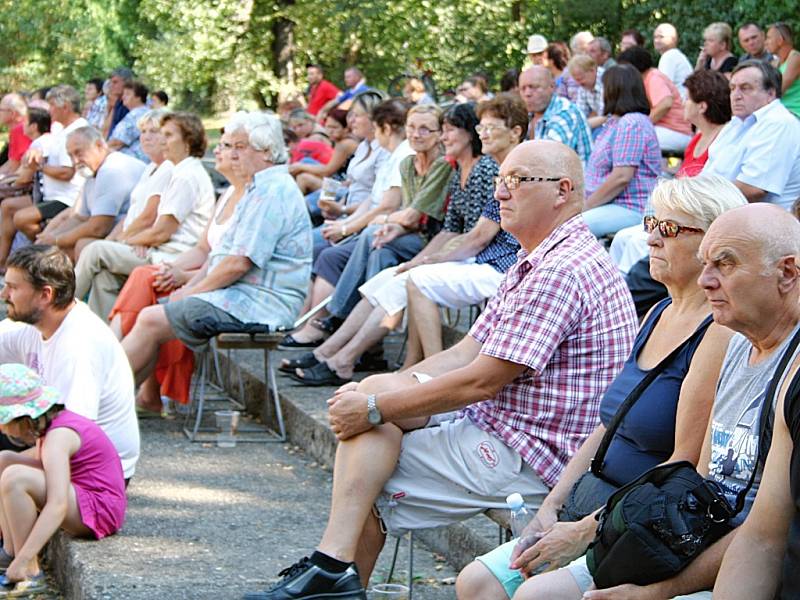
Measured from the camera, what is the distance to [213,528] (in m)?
5.25

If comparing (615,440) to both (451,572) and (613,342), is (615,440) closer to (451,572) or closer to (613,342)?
(613,342)

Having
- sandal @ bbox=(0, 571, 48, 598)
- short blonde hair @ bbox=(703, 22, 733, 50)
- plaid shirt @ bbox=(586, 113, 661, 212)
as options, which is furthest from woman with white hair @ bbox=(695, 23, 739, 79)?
sandal @ bbox=(0, 571, 48, 598)

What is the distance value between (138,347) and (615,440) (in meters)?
3.87

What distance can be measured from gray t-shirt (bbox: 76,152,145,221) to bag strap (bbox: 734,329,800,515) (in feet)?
22.3

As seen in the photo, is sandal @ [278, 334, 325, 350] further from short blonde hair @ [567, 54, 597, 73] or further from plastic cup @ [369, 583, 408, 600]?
short blonde hair @ [567, 54, 597, 73]

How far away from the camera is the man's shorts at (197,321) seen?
6586 millimetres

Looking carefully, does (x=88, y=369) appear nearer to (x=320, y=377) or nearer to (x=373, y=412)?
(x=373, y=412)

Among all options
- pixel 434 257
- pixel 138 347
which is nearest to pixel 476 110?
pixel 434 257

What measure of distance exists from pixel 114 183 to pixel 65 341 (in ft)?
13.1

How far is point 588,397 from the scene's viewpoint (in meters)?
3.98

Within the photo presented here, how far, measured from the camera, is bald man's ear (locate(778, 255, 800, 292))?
9.18 ft

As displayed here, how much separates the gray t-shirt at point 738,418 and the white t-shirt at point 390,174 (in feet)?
16.9

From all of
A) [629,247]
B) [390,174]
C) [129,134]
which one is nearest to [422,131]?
[390,174]

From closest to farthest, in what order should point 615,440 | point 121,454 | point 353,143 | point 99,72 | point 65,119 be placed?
point 615,440 → point 121,454 → point 353,143 → point 65,119 → point 99,72
